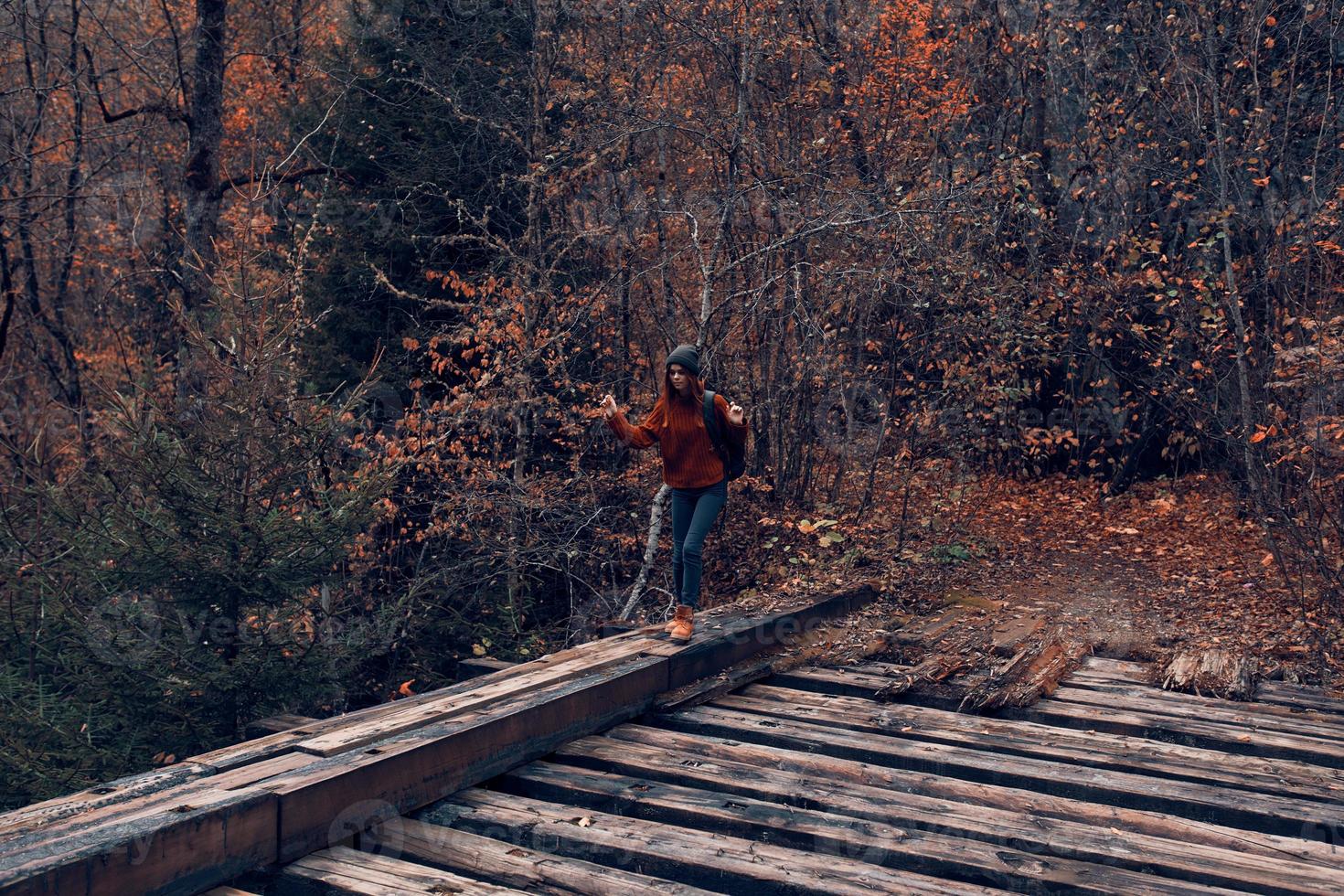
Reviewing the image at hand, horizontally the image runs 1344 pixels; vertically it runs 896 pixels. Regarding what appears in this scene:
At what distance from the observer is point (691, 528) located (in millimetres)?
8102

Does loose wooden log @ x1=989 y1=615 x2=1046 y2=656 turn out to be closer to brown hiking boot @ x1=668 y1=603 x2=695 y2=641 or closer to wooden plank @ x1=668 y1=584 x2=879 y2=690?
wooden plank @ x1=668 y1=584 x2=879 y2=690

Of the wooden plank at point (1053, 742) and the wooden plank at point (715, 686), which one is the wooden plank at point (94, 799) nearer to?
the wooden plank at point (715, 686)

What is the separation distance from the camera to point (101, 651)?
926cm

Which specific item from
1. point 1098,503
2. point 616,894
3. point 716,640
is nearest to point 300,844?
point 616,894

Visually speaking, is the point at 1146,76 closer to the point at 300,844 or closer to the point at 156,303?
the point at 300,844

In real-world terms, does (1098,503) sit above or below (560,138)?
below

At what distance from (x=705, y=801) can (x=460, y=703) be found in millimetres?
1486

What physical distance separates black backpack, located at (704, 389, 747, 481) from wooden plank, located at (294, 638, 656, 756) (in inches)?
54.5

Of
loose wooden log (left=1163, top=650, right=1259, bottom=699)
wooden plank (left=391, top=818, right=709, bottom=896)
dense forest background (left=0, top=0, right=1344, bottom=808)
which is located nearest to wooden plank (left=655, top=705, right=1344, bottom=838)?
wooden plank (left=391, top=818, right=709, bottom=896)

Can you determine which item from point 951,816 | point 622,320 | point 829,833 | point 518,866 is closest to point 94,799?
point 518,866

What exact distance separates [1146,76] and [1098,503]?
5684 mm

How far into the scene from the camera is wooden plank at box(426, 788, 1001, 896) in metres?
4.21

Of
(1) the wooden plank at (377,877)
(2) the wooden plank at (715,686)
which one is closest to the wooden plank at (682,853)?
(1) the wooden plank at (377,877)

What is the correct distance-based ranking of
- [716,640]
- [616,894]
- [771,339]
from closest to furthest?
[616,894], [716,640], [771,339]
